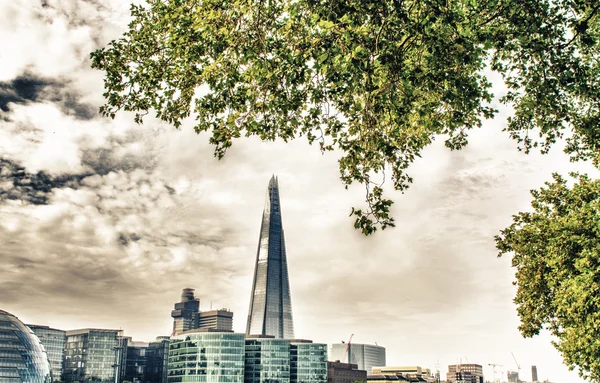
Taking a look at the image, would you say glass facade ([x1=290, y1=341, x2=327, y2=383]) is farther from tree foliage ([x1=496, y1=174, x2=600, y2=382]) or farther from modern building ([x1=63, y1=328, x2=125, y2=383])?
tree foliage ([x1=496, y1=174, x2=600, y2=382])

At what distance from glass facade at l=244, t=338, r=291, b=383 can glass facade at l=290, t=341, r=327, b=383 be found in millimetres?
4378

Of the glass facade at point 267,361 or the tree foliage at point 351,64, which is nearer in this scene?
the tree foliage at point 351,64

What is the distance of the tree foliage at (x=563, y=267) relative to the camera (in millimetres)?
20719

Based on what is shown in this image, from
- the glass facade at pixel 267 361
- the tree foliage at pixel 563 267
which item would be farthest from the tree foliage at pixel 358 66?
the glass facade at pixel 267 361

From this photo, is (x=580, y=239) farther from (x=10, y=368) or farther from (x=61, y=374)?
(x=61, y=374)

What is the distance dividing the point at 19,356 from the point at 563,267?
4946 inches

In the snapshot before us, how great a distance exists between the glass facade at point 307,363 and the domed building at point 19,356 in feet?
254

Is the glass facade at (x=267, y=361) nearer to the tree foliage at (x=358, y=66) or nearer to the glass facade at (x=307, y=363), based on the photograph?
the glass facade at (x=307, y=363)

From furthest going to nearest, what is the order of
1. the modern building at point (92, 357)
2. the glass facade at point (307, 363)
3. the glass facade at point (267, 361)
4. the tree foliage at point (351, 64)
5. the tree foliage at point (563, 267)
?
the modern building at point (92, 357) < the glass facade at point (307, 363) < the glass facade at point (267, 361) < the tree foliage at point (563, 267) < the tree foliage at point (351, 64)

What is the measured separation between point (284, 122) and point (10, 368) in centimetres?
12743

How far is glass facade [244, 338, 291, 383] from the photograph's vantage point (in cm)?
17375

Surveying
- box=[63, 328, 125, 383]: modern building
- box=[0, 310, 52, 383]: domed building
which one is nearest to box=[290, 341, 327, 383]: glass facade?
box=[63, 328, 125, 383]: modern building

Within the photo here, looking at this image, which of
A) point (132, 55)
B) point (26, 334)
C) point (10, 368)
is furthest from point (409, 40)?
point (26, 334)

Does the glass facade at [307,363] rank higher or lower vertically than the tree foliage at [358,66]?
lower
